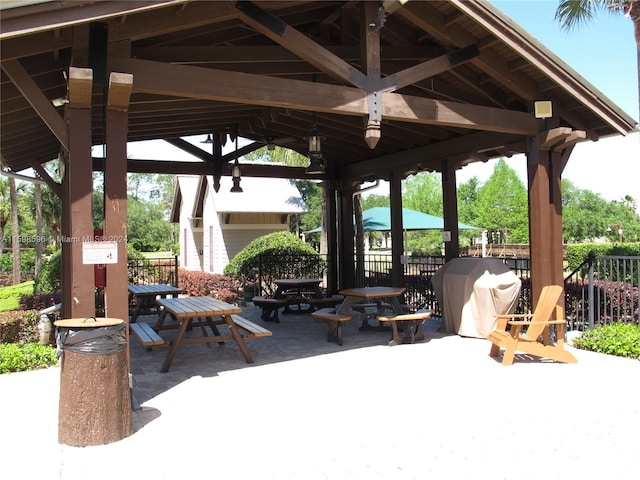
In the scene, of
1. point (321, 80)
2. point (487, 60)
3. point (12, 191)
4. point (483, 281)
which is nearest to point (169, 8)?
point (321, 80)

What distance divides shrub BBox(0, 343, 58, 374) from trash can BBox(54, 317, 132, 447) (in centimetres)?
281

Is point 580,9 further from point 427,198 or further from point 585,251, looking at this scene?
point 427,198

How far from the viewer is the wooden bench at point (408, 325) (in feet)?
25.2

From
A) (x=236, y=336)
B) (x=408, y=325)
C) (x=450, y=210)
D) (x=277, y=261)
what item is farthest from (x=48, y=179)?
(x=277, y=261)

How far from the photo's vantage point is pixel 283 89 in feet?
18.2

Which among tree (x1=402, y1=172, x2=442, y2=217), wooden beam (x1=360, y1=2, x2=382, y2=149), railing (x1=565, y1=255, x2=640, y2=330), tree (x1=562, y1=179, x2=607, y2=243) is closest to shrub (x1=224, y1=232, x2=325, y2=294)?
railing (x1=565, y1=255, x2=640, y2=330)

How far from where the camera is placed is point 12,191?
22.3m

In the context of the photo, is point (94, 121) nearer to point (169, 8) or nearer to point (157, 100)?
point (157, 100)

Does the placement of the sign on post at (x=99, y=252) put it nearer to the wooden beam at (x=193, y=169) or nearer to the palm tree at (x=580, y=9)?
the wooden beam at (x=193, y=169)

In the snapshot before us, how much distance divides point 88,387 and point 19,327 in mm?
4284

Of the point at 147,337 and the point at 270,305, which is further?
the point at 270,305

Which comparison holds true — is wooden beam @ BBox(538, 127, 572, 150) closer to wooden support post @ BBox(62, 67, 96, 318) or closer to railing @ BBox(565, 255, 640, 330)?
railing @ BBox(565, 255, 640, 330)

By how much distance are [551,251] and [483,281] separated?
3.47 ft

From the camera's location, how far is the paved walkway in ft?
12.0
